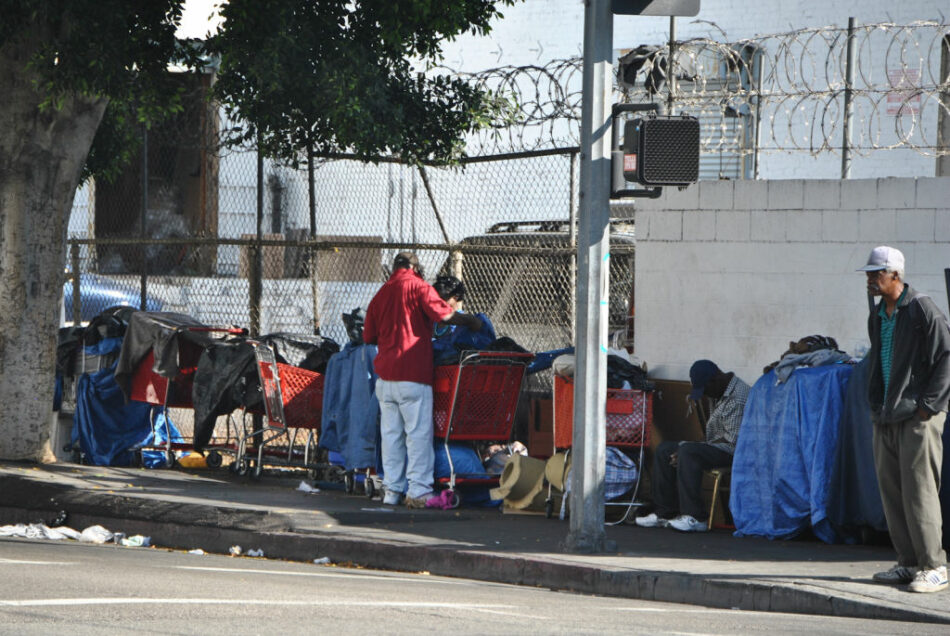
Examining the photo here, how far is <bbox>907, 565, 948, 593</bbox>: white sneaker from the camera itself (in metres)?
7.88

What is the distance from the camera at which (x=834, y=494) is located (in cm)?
960

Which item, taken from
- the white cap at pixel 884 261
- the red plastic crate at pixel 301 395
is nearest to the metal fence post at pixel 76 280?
the red plastic crate at pixel 301 395

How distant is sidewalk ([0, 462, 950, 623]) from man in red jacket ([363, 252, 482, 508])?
1.14ft

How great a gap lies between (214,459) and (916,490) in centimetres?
787

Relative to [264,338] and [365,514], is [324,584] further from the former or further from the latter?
[264,338]

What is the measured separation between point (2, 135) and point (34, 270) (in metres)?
1.27

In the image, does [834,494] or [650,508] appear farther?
→ [650,508]

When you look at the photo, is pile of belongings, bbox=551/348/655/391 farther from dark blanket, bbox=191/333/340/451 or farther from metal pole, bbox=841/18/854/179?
dark blanket, bbox=191/333/340/451

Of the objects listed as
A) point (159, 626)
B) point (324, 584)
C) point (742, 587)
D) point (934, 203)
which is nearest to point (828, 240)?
point (934, 203)

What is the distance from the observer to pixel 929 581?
791 cm

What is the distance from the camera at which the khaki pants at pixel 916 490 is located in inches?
317

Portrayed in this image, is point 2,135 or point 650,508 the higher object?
point 2,135

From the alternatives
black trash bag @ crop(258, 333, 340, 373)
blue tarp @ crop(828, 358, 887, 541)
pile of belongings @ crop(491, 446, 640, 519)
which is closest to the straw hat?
pile of belongings @ crop(491, 446, 640, 519)

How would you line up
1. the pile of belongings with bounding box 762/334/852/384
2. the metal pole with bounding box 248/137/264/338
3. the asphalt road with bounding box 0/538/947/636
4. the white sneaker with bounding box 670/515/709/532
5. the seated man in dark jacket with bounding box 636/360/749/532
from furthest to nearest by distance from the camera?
the metal pole with bounding box 248/137/264/338
the seated man in dark jacket with bounding box 636/360/749/532
the white sneaker with bounding box 670/515/709/532
the pile of belongings with bounding box 762/334/852/384
the asphalt road with bounding box 0/538/947/636
